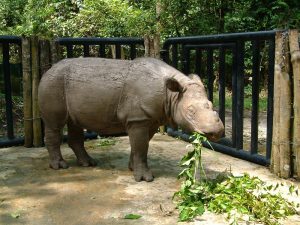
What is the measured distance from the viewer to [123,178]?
15.4ft

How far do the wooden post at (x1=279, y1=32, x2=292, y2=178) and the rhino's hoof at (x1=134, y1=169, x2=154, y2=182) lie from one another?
140cm

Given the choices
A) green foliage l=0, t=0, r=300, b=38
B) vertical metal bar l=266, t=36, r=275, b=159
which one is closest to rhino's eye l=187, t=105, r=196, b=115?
vertical metal bar l=266, t=36, r=275, b=159

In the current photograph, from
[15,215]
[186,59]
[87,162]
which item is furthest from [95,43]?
[15,215]

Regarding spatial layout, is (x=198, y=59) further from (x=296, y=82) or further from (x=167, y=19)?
(x=167, y=19)

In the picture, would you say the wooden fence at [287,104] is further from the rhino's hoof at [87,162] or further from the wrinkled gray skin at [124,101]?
the rhino's hoof at [87,162]

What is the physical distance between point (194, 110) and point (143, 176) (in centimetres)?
92

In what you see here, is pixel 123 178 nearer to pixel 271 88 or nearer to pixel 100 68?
pixel 100 68

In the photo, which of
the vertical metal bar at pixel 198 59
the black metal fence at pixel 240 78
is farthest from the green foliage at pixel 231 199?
the vertical metal bar at pixel 198 59

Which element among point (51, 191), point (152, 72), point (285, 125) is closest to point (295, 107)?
point (285, 125)

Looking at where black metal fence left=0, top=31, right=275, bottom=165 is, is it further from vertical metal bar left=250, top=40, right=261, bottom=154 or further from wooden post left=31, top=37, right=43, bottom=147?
wooden post left=31, top=37, right=43, bottom=147

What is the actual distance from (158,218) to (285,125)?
5.96 feet

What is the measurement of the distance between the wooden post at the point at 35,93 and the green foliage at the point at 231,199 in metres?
2.72

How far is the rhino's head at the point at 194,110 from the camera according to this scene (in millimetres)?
4043

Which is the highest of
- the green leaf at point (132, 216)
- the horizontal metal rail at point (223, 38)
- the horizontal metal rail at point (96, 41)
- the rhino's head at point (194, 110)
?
the horizontal metal rail at point (96, 41)
